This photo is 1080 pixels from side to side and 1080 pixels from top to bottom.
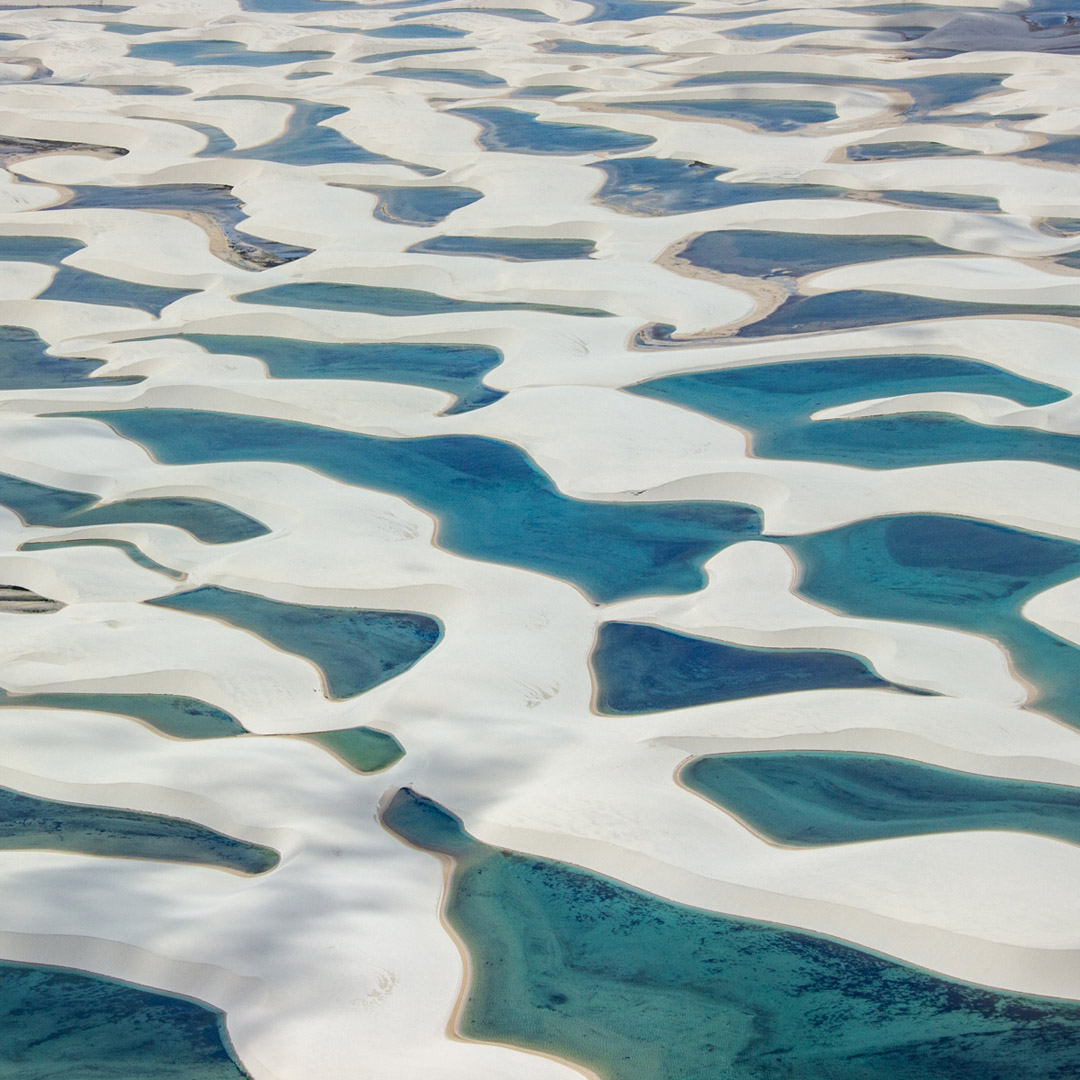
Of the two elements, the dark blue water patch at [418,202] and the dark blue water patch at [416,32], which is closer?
the dark blue water patch at [418,202]

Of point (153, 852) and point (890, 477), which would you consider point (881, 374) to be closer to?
point (890, 477)

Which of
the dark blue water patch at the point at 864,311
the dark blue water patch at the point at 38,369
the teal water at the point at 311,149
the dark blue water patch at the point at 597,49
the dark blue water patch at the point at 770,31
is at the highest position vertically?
the dark blue water patch at the point at 770,31

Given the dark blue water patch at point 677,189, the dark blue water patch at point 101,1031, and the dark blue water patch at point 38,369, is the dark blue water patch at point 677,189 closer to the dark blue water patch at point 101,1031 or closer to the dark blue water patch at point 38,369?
the dark blue water patch at point 38,369

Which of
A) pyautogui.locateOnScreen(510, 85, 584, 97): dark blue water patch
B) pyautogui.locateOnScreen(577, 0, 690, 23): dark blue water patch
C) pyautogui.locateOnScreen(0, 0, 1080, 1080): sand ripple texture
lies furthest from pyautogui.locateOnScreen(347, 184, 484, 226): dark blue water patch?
pyautogui.locateOnScreen(577, 0, 690, 23): dark blue water patch

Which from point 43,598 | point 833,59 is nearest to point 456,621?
point 43,598

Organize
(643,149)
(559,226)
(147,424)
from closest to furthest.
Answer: (147,424), (559,226), (643,149)

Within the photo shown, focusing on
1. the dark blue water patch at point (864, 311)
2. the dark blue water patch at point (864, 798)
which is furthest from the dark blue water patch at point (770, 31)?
the dark blue water patch at point (864, 798)
